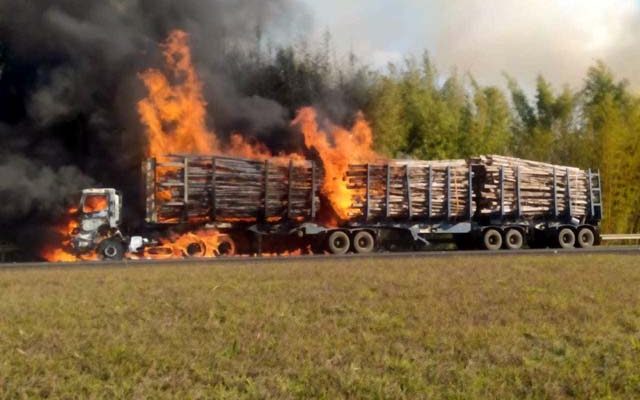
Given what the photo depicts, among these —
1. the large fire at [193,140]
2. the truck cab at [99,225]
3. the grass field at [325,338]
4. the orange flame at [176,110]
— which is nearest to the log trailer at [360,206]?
the truck cab at [99,225]

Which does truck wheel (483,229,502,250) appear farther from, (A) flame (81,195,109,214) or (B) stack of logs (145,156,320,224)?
(A) flame (81,195,109,214)

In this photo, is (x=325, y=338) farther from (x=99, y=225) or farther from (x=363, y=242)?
(x=363, y=242)

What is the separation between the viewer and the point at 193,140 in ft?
90.3

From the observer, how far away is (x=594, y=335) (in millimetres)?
8969

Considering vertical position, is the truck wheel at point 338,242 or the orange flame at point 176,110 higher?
the orange flame at point 176,110

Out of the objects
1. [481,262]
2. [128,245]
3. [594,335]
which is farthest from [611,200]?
[594,335]

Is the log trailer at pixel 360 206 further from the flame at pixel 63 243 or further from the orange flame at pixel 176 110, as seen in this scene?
the orange flame at pixel 176 110

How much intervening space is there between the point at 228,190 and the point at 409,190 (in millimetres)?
6472

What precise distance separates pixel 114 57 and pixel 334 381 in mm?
23835

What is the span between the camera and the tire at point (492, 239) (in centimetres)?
2920

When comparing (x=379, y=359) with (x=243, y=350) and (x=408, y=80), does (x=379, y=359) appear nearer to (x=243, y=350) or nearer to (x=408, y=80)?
(x=243, y=350)

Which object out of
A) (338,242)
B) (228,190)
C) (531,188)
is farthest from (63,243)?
(531,188)

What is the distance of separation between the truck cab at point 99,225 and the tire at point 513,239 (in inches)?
549

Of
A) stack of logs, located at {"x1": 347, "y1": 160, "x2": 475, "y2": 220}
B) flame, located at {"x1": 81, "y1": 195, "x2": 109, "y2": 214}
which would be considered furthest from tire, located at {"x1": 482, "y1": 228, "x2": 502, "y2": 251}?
flame, located at {"x1": 81, "y1": 195, "x2": 109, "y2": 214}
